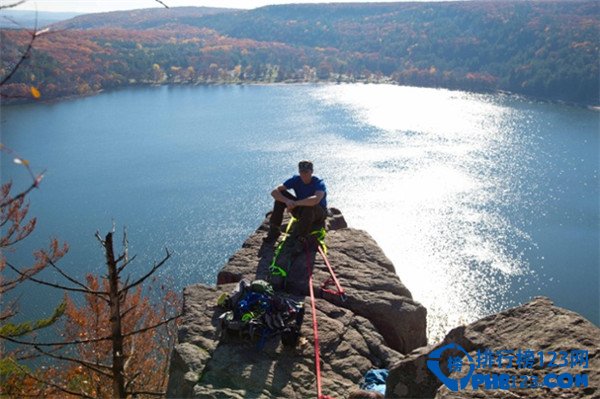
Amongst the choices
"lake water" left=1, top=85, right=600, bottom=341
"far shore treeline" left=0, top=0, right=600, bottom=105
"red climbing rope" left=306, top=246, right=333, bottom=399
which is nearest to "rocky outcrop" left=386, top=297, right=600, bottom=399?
"red climbing rope" left=306, top=246, right=333, bottom=399

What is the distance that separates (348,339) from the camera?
4688 mm

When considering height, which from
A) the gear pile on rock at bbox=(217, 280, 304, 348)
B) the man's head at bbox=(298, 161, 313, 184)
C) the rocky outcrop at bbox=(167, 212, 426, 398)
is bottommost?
the rocky outcrop at bbox=(167, 212, 426, 398)

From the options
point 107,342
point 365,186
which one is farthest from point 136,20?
point 107,342

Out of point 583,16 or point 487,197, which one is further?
point 583,16

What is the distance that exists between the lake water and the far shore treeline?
1238 centimetres

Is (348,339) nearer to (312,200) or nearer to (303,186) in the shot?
(312,200)

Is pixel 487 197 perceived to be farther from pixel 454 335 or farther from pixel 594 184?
pixel 454 335

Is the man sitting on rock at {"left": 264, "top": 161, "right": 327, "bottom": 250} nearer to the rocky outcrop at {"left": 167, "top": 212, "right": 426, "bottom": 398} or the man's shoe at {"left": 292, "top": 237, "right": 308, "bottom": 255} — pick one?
the man's shoe at {"left": 292, "top": 237, "right": 308, "bottom": 255}

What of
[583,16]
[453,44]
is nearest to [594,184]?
[453,44]

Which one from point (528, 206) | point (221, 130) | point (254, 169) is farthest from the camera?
point (221, 130)

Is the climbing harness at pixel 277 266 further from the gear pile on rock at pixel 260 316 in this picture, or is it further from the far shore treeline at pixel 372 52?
the far shore treeline at pixel 372 52

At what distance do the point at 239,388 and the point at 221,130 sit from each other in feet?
145

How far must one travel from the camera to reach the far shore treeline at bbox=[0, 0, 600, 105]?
68938mm

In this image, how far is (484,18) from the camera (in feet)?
324
